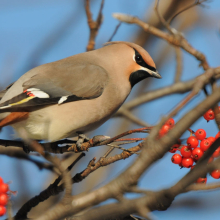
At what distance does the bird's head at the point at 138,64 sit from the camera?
12.5ft

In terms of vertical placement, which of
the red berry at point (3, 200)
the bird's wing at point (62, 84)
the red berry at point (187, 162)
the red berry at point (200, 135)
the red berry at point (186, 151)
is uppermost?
the bird's wing at point (62, 84)

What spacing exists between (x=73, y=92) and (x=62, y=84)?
123 mm

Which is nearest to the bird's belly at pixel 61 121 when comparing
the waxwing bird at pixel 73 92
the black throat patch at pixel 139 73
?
the waxwing bird at pixel 73 92

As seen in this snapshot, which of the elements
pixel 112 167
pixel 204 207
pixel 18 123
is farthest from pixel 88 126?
pixel 112 167

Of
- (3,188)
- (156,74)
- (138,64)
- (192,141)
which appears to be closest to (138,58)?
(138,64)

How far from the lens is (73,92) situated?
11.7 feet

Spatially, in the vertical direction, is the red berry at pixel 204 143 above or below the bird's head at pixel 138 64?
below

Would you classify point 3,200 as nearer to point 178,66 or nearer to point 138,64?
point 138,64

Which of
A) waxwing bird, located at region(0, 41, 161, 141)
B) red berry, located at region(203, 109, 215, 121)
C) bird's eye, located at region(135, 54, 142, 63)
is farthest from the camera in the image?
bird's eye, located at region(135, 54, 142, 63)

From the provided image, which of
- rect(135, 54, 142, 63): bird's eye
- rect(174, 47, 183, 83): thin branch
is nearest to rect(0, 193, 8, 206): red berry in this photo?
rect(135, 54, 142, 63): bird's eye

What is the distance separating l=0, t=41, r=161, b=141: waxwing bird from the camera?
329 centimetres

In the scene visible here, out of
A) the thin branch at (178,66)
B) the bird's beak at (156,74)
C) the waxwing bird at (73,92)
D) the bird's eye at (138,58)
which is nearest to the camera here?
the waxwing bird at (73,92)

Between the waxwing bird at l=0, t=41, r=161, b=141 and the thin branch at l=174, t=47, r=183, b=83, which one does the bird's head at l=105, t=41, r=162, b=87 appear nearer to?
the waxwing bird at l=0, t=41, r=161, b=141

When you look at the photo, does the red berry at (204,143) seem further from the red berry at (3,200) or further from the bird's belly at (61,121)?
the red berry at (3,200)
